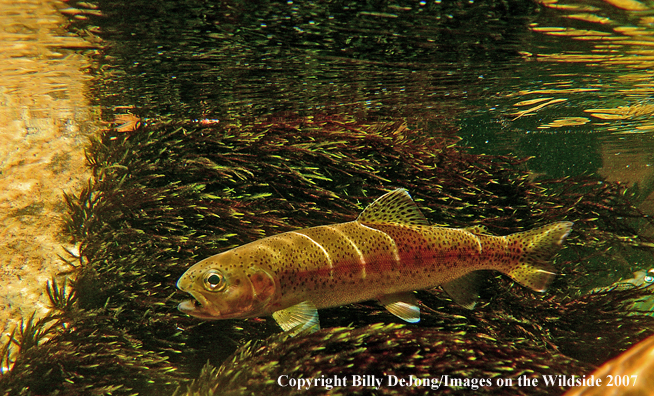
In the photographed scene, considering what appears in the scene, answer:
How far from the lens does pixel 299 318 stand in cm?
338

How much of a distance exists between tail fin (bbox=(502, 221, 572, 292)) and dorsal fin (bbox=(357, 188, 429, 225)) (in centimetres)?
115

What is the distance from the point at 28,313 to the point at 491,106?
13.6 m

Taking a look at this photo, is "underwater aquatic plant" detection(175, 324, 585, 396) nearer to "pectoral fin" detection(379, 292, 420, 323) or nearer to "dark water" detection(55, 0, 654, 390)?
"pectoral fin" detection(379, 292, 420, 323)

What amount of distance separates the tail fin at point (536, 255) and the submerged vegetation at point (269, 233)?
86cm

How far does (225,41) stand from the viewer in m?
5.23

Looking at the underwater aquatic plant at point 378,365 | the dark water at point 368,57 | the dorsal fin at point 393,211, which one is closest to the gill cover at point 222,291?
the underwater aquatic plant at point 378,365

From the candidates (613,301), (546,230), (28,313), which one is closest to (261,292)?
(546,230)

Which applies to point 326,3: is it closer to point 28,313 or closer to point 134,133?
point 134,133

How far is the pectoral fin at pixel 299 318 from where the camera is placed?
334cm

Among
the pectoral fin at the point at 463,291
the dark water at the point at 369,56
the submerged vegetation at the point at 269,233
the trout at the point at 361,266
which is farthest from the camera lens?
the dark water at the point at 369,56

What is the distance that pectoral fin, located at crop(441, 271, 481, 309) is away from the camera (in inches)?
157

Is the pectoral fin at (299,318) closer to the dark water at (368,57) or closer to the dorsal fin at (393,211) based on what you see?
the dorsal fin at (393,211)

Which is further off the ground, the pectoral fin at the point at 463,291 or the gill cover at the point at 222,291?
the gill cover at the point at 222,291

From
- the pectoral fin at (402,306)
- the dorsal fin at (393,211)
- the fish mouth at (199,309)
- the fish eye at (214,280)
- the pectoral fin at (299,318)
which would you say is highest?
the dorsal fin at (393,211)
